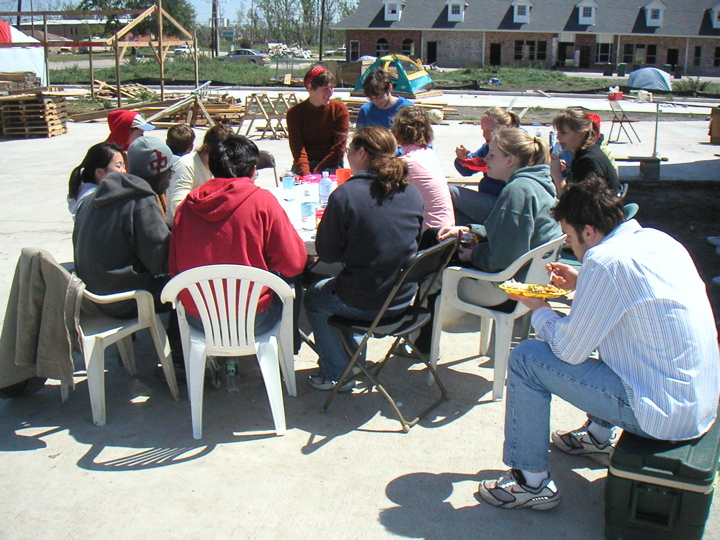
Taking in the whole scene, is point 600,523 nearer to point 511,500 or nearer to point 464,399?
point 511,500

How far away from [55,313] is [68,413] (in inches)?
24.2

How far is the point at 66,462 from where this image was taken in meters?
3.23

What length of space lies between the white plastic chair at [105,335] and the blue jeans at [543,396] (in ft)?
6.29

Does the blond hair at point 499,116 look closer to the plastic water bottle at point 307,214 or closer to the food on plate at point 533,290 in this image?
the plastic water bottle at point 307,214

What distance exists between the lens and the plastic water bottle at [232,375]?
12.5 feet

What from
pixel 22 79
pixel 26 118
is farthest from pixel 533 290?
pixel 22 79

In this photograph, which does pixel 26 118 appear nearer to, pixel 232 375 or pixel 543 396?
pixel 232 375

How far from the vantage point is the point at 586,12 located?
49062mm

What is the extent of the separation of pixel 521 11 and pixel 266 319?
50.4 m

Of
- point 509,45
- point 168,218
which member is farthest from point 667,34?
point 168,218

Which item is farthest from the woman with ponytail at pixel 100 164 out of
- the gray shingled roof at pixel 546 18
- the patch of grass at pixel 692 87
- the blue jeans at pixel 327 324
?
the gray shingled roof at pixel 546 18

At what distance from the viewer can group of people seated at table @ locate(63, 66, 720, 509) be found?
242 centimetres

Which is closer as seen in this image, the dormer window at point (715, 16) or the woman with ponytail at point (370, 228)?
the woman with ponytail at point (370, 228)

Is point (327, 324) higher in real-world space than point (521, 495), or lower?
higher
